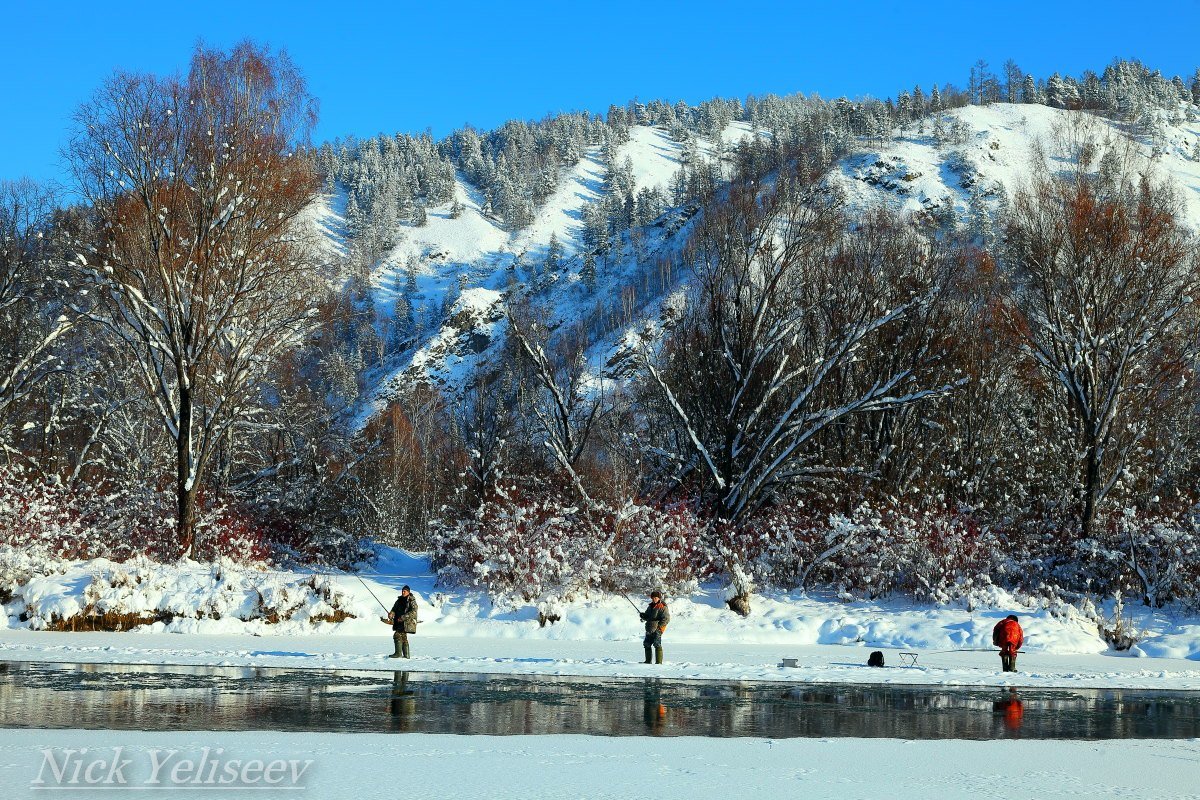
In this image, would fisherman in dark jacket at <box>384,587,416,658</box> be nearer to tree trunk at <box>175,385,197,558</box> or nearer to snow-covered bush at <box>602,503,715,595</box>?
snow-covered bush at <box>602,503,715,595</box>

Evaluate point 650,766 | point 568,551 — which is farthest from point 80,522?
point 650,766

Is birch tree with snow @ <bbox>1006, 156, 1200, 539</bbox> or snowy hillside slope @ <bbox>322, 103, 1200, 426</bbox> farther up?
snowy hillside slope @ <bbox>322, 103, 1200, 426</bbox>

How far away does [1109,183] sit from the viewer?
91.7 feet

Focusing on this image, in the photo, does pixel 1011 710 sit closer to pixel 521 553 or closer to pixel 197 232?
pixel 521 553

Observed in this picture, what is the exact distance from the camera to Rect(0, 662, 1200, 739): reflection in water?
36.4 feet

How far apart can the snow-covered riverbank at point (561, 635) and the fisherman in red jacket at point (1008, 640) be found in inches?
12.5

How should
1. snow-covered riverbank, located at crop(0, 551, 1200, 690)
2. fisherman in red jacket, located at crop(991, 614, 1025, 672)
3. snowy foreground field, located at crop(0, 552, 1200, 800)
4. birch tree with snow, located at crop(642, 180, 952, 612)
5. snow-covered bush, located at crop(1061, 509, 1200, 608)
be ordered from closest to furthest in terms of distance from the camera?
snowy foreground field, located at crop(0, 552, 1200, 800)
snow-covered riverbank, located at crop(0, 551, 1200, 690)
fisherman in red jacket, located at crop(991, 614, 1025, 672)
snow-covered bush, located at crop(1061, 509, 1200, 608)
birch tree with snow, located at crop(642, 180, 952, 612)

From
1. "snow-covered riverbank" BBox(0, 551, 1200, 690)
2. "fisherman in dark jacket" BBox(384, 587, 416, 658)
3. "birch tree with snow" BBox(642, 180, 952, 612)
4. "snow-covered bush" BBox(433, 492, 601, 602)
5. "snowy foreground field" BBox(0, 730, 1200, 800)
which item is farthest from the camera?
"birch tree with snow" BBox(642, 180, 952, 612)

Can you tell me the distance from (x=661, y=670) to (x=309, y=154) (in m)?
18.4

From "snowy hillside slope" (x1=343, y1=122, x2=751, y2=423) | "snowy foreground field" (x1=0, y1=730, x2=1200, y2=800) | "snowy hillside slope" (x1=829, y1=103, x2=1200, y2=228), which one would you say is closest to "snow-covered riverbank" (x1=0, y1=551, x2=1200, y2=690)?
"snowy foreground field" (x1=0, y1=730, x2=1200, y2=800)

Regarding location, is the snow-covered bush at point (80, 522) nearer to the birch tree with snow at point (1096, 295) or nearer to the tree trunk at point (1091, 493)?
the tree trunk at point (1091, 493)

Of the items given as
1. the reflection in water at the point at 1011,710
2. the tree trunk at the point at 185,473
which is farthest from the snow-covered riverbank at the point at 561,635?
the tree trunk at the point at 185,473

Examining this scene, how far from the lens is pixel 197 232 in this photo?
951 inches

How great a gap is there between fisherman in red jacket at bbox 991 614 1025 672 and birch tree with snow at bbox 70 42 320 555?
1831cm
